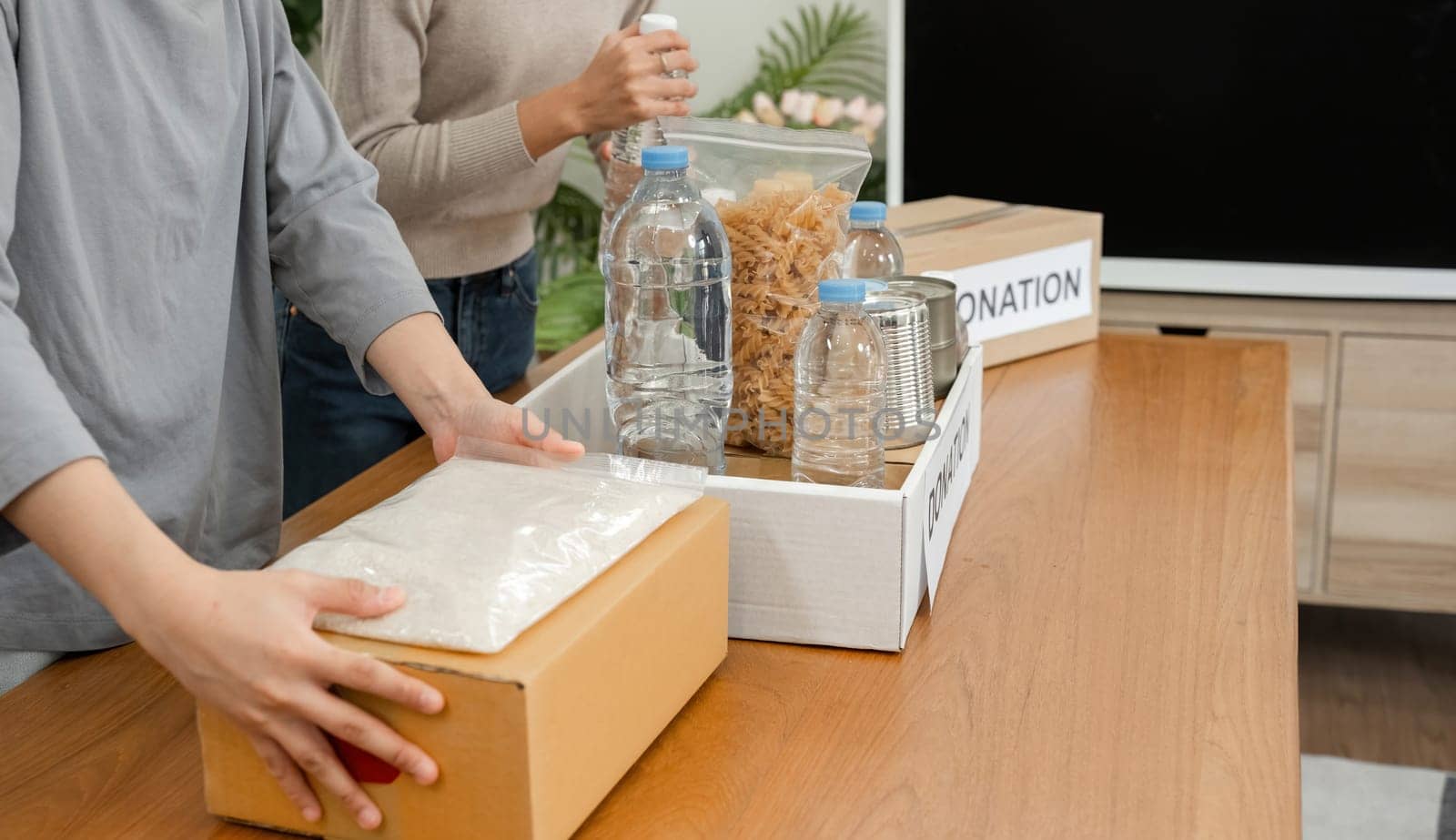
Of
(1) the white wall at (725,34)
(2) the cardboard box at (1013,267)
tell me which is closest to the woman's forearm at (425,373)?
(2) the cardboard box at (1013,267)

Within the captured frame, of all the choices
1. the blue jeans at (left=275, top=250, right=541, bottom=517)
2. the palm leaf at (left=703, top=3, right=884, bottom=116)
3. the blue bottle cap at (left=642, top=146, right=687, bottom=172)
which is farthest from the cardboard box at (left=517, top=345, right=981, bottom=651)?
the palm leaf at (left=703, top=3, right=884, bottom=116)

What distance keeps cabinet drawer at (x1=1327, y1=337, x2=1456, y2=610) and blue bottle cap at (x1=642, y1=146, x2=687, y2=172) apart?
1.95 metres

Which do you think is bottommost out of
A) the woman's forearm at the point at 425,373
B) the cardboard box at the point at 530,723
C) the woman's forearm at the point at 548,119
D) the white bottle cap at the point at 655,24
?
the cardboard box at the point at 530,723

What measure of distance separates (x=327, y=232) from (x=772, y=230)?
0.36 m

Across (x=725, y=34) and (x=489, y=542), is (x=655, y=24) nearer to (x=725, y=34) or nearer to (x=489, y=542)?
(x=489, y=542)

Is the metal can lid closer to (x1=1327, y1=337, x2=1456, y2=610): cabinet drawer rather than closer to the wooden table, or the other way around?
the wooden table

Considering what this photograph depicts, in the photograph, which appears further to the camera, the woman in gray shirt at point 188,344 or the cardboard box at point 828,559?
the cardboard box at point 828,559

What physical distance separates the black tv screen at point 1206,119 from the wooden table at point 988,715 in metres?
1.53

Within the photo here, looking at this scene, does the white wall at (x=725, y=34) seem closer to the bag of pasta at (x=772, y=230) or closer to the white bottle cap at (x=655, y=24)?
the white bottle cap at (x=655, y=24)

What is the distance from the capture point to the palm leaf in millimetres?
3281

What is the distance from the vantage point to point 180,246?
975mm

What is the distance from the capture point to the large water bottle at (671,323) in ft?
3.49

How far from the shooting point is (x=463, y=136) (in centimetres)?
151

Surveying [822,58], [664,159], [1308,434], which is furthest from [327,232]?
[822,58]
